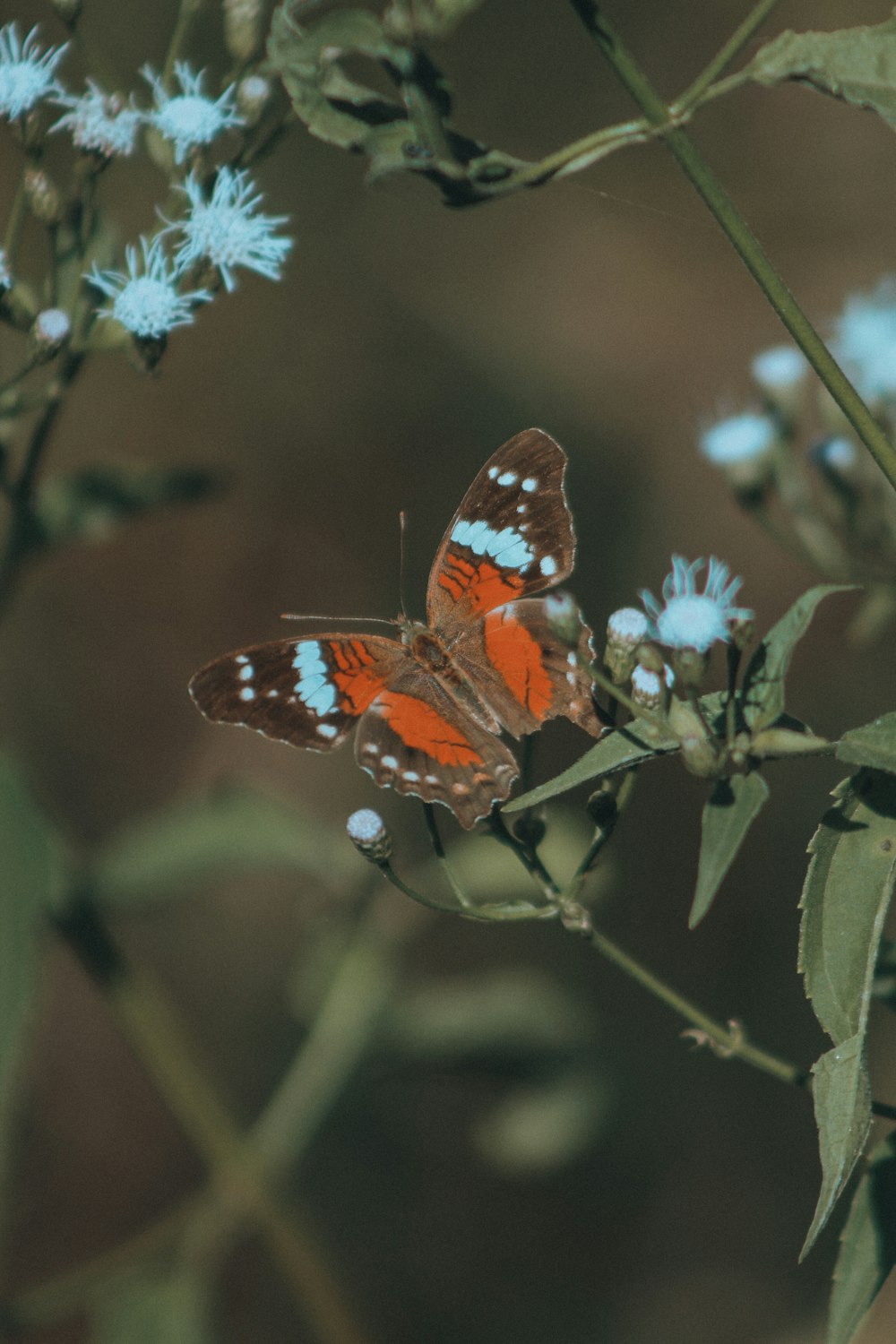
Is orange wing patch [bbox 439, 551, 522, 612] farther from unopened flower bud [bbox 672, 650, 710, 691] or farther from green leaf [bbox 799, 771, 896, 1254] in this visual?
green leaf [bbox 799, 771, 896, 1254]

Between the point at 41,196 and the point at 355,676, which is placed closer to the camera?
the point at 41,196

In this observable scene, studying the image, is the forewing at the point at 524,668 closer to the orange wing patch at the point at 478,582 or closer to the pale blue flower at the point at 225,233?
the orange wing patch at the point at 478,582

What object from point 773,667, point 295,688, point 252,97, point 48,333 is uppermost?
point 252,97

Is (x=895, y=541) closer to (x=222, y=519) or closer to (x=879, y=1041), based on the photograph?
(x=879, y=1041)

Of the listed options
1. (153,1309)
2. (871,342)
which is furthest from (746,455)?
(153,1309)

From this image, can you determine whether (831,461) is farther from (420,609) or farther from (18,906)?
(420,609)

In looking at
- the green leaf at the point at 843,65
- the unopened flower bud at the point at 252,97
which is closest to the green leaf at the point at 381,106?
the green leaf at the point at 843,65

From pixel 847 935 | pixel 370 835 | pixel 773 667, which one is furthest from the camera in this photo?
pixel 370 835

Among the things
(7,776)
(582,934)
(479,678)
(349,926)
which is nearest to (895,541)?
(479,678)
